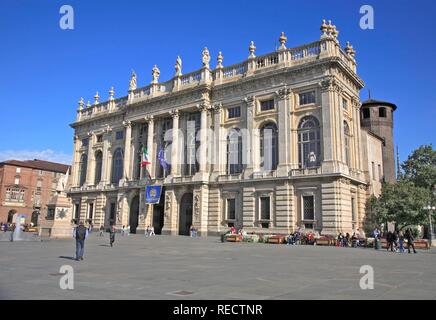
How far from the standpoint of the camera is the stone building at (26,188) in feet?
250

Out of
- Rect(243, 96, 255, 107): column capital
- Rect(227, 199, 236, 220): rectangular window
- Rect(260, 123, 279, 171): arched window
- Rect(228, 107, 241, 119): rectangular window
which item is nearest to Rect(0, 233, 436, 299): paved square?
Rect(260, 123, 279, 171): arched window

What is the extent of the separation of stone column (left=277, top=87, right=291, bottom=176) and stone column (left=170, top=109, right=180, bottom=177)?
13.3m

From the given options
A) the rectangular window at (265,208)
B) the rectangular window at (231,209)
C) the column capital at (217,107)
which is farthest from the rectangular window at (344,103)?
the rectangular window at (231,209)

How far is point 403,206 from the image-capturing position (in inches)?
1451

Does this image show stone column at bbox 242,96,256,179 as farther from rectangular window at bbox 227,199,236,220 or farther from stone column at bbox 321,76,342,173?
stone column at bbox 321,76,342,173

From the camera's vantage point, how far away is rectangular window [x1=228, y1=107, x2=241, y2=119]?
42.4 metres

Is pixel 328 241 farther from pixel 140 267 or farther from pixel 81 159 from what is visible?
pixel 81 159

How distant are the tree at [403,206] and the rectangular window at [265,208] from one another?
10.9 meters

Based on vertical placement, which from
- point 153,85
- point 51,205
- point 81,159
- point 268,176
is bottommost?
point 51,205

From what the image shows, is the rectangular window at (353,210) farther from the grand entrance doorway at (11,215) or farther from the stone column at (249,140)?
the grand entrance doorway at (11,215)

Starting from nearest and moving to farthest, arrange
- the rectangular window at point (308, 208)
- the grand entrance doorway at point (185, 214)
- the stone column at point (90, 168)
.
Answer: the rectangular window at point (308, 208) < the grand entrance doorway at point (185, 214) < the stone column at point (90, 168)
